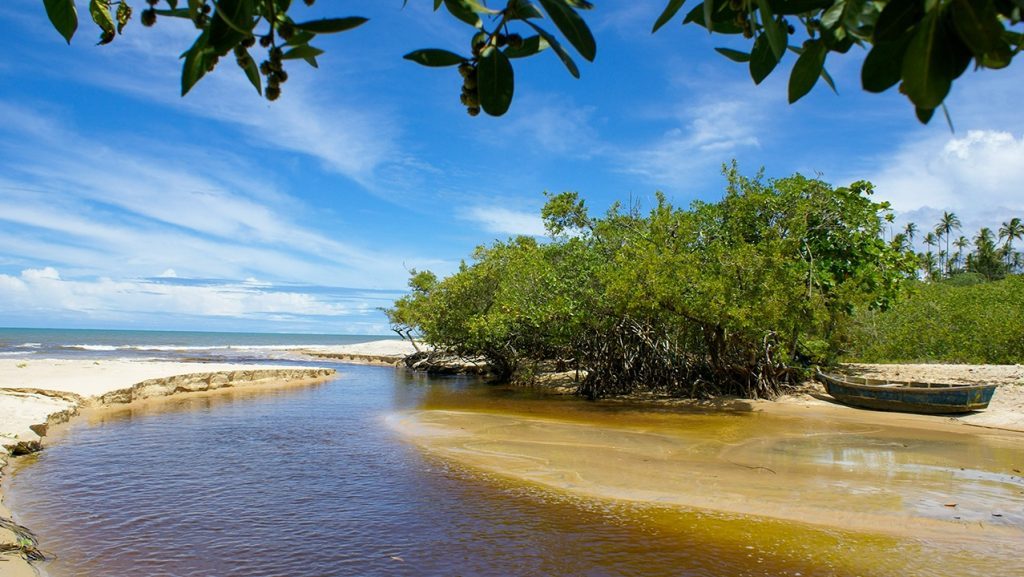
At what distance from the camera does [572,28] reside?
938 mm

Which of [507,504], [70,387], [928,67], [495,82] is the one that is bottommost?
[507,504]

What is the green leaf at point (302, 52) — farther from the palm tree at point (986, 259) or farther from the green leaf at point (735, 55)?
the palm tree at point (986, 259)

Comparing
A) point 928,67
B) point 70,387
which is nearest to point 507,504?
point 928,67

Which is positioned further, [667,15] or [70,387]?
[70,387]

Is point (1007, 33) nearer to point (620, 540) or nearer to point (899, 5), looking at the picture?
point (899, 5)

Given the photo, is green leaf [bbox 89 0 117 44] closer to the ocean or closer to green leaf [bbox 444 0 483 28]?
green leaf [bbox 444 0 483 28]

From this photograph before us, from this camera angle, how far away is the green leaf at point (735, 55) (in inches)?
46.7

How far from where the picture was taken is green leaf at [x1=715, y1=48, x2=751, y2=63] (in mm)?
1187

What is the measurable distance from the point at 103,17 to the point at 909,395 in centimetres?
1547

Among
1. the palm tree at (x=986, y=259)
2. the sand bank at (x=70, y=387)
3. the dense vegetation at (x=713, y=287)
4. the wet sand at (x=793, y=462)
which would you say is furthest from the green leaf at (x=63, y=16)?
the palm tree at (x=986, y=259)

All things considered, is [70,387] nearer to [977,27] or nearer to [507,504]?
[507,504]

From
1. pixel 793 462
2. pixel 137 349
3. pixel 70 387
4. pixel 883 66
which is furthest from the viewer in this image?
pixel 137 349

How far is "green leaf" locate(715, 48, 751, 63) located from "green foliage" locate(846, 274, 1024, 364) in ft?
64.0

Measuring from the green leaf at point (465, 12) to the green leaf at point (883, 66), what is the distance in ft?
1.99
